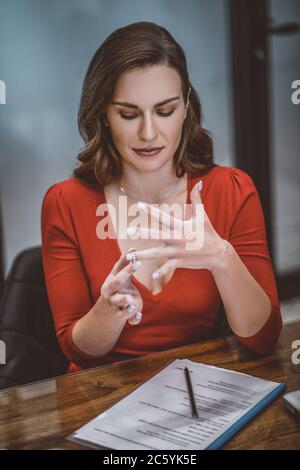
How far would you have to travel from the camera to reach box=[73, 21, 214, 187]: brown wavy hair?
1355 millimetres

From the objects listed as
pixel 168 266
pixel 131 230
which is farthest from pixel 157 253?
pixel 131 230

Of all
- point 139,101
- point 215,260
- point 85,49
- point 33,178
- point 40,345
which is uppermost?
point 85,49

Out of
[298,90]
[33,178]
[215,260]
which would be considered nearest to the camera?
[215,260]

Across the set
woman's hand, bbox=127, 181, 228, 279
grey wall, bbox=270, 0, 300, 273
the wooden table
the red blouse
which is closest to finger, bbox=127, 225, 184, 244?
woman's hand, bbox=127, 181, 228, 279

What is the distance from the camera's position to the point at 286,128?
73.2 inches

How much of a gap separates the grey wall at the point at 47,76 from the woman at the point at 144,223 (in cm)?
3

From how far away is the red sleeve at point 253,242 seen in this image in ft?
4.72

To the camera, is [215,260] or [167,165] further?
[167,165]

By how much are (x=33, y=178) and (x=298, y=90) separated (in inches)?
26.7

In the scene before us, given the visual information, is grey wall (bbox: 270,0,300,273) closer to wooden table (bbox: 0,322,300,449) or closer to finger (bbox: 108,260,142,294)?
wooden table (bbox: 0,322,300,449)

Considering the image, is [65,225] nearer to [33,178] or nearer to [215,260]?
[33,178]

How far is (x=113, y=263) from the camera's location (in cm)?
144

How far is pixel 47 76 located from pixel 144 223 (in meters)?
0.38

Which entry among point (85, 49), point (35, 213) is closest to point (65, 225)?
point (35, 213)
